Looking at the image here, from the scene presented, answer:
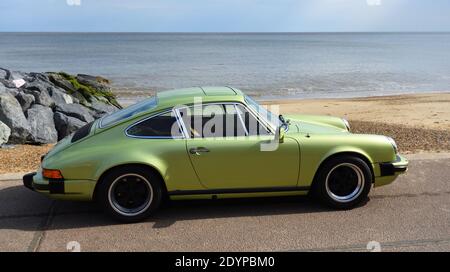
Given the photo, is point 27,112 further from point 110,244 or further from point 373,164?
point 373,164

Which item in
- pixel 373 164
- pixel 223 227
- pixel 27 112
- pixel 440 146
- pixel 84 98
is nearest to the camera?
pixel 223 227

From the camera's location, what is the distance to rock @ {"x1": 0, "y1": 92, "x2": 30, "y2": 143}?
28.2ft

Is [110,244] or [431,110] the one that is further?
[431,110]

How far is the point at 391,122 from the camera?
13.7 meters

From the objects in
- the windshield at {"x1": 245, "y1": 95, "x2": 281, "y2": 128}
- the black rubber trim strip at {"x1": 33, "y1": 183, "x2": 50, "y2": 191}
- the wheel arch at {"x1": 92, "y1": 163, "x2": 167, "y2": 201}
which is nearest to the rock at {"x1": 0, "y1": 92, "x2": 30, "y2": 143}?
the black rubber trim strip at {"x1": 33, "y1": 183, "x2": 50, "y2": 191}

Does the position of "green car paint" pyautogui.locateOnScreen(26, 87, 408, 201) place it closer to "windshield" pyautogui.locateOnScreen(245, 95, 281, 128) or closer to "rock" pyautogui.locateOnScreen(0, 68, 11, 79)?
"windshield" pyautogui.locateOnScreen(245, 95, 281, 128)

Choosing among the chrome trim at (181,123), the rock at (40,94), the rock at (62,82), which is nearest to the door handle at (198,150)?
the chrome trim at (181,123)

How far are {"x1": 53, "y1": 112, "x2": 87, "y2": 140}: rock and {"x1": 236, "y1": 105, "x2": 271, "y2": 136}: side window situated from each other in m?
5.40

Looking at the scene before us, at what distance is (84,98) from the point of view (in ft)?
43.1

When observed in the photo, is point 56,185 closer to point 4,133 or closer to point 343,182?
point 343,182

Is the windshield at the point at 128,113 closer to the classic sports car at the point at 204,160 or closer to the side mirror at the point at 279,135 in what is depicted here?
the classic sports car at the point at 204,160
